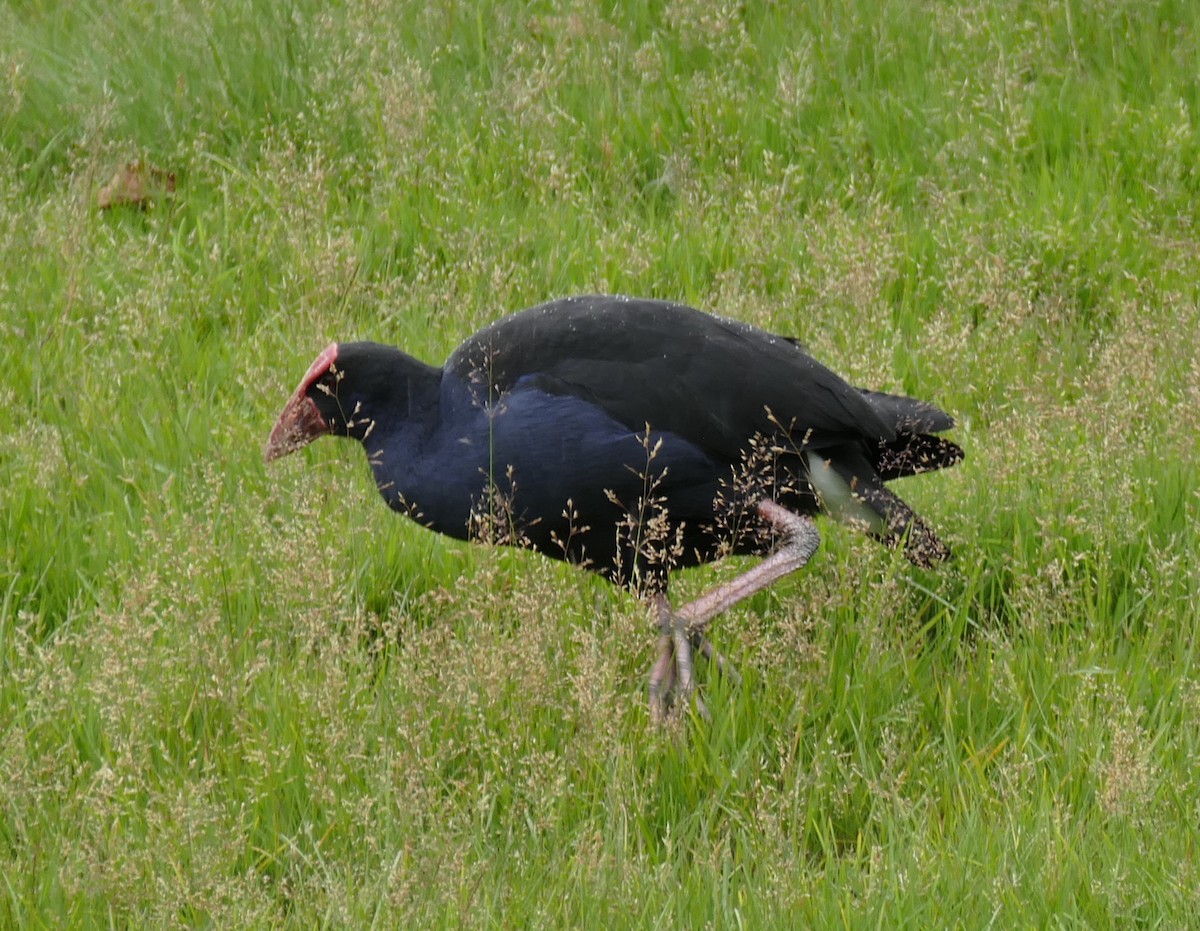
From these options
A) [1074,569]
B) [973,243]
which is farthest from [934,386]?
[1074,569]

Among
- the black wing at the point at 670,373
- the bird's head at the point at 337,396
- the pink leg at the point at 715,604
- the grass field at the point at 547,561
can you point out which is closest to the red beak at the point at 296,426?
the bird's head at the point at 337,396

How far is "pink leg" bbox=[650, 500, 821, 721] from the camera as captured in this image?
3865 mm

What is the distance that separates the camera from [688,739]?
141 inches

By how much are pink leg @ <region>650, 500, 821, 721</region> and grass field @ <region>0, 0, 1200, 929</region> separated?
0.33 ft

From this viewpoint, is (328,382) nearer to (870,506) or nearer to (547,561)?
(547,561)

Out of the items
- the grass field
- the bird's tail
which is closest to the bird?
the bird's tail

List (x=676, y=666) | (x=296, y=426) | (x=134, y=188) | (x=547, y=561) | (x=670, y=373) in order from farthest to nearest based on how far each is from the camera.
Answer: (x=134, y=188)
(x=296, y=426)
(x=547, y=561)
(x=670, y=373)
(x=676, y=666)

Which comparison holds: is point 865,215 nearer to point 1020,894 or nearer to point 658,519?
point 658,519

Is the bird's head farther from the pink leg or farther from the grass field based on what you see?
the pink leg

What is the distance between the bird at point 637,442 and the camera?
3883 millimetres

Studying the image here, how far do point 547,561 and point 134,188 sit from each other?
2.85m

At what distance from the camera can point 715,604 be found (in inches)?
156

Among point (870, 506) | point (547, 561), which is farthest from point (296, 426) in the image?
point (870, 506)

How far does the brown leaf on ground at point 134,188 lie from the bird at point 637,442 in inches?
89.2
